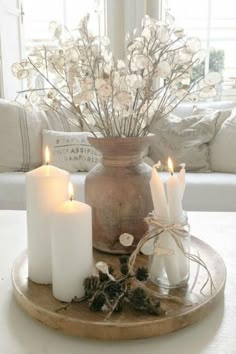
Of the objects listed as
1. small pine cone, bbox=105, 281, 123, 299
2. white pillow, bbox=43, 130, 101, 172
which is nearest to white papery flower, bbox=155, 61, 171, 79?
small pine cone, bbox=105, 281, 123, 299

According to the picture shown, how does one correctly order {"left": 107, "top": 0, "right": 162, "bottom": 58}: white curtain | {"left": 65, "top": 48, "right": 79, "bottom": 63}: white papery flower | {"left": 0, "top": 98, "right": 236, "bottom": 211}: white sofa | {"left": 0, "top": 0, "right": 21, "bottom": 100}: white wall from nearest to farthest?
{"left": 65, "top": 48, "right": 79, "bottom": 63}: white papery flower
{"left": 0, "top": 98, "right": 236, "bottom": 211}: white sofa
{"left": 0, "top": 0, "right": 21, "bottom": 100}: white wall
{"left": 107, "top": 0, "right": 162, "bottom": 58}: white curtain

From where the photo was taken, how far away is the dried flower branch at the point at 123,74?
955 millimetres

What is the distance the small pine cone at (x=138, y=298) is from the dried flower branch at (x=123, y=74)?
38 centimetres

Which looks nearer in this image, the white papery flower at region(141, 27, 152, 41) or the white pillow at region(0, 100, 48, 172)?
the white papery flower at region(141, 27, 152, 41)

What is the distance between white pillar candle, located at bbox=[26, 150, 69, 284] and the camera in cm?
93

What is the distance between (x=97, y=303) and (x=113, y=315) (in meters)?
0.04

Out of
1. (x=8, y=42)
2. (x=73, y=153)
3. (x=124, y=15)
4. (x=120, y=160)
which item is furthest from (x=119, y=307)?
(x=124, y=15)

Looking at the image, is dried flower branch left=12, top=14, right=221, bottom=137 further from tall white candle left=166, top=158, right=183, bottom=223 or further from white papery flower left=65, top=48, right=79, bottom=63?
tall white candle left=166, top=158, right=183, bottom=223

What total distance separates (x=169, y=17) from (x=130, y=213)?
45 cm

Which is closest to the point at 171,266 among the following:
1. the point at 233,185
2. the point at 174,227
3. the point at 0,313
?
the point at 174,227

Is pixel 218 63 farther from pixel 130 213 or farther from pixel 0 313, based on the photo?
pixel 0 313

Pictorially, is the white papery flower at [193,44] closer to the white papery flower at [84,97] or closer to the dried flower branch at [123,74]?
the dried flower branch at [123,74]

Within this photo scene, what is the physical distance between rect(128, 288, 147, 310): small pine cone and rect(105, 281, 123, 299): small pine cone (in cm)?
2

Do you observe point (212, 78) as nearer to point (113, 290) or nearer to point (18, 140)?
point (113, 290)
